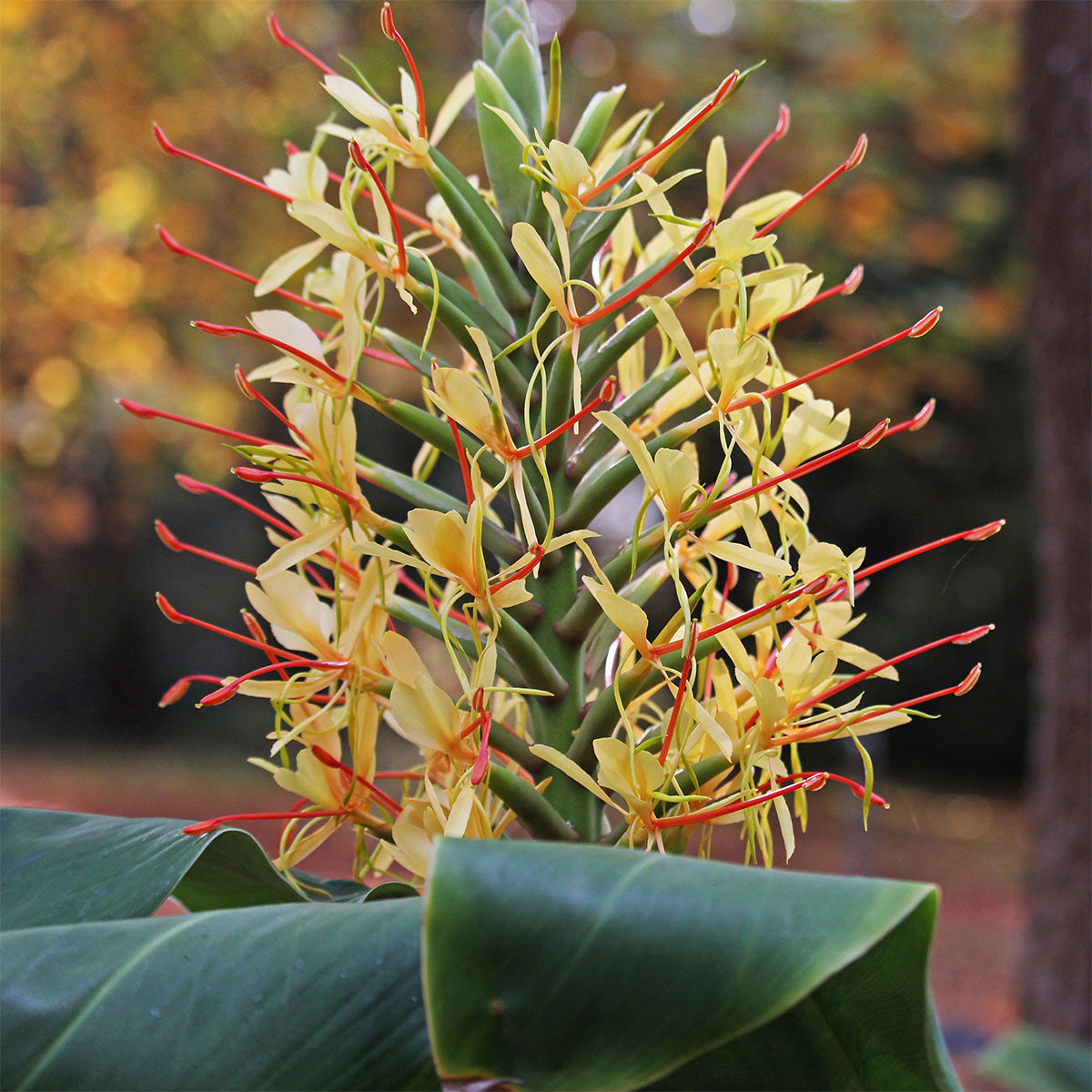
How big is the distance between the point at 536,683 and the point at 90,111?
516 cm

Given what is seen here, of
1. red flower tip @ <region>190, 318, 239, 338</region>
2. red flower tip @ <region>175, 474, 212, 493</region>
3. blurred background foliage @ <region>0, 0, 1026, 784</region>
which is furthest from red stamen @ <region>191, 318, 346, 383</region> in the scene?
blurred background foliage @ <region>0, 0, 1026, 784</region>

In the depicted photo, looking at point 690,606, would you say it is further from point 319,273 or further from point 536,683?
point 319,273

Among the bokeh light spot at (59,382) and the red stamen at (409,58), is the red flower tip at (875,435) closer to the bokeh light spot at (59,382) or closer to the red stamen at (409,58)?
the red stamen at (409,58)

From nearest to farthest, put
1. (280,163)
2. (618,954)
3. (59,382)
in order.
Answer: (618,954), (280,163), (59,382)

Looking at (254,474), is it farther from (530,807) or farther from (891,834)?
(891,834)

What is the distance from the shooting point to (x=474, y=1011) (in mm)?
459

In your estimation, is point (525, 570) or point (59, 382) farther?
point (59, 382)

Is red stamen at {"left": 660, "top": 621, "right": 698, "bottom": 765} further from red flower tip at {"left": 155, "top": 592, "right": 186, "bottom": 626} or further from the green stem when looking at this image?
red flower tip at {"left": 155, "top": 592, "right": 186, "bottom": 626}

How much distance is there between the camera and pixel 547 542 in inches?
25.2

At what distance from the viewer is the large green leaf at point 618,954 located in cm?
45

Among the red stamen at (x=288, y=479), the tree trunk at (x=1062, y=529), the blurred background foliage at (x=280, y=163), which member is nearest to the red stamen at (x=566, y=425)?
the red stamen at (x=288, y=479)

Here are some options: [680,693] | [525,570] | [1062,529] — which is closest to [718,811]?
[680,693]

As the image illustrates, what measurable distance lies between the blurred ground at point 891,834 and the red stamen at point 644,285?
4547mm

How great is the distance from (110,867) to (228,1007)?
22 centimetres
